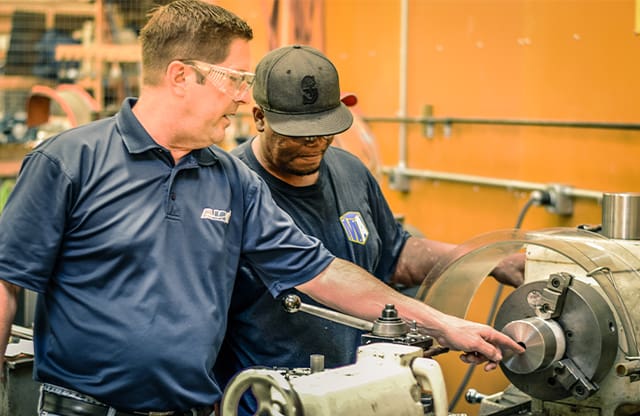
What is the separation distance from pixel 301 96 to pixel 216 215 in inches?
13.5

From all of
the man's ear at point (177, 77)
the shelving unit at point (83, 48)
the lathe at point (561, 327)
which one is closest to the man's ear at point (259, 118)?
the man's ear at point (177, 77)

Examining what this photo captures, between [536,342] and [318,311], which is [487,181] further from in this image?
[318,311]

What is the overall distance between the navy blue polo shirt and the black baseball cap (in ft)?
0.97

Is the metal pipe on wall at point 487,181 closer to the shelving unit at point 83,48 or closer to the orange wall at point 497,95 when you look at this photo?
the orange wall at point 497,95

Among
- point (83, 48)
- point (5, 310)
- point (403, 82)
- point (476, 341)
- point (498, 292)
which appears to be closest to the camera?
point (5, 310)

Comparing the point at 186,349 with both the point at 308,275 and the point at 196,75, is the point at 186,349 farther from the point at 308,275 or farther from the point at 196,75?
the point at 196,75

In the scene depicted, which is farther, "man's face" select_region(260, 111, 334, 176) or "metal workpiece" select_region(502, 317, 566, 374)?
"man's face" select_region(260, 111, 334, 176)

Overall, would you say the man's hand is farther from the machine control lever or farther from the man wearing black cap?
the man wearing black cap

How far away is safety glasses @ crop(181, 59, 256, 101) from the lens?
1471mm

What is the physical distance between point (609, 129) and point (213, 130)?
138 cm

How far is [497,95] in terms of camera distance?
2.91m

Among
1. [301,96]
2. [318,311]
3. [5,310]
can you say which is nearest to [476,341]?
[318,311]

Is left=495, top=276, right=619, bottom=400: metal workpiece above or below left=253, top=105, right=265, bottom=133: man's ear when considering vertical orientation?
below

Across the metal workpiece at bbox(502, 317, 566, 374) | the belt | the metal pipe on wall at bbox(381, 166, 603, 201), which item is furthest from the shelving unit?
the metal workpiece at bbox(502, 317, 566, 374)
